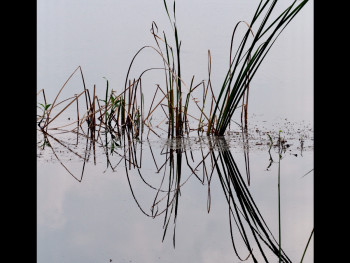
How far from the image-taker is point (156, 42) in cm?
240

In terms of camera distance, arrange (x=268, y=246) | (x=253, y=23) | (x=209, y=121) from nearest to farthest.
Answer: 1. (x=268, y=246)
2. (x=253, y=23)
3. (x=209, y=121)

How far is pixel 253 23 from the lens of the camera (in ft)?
6.38
